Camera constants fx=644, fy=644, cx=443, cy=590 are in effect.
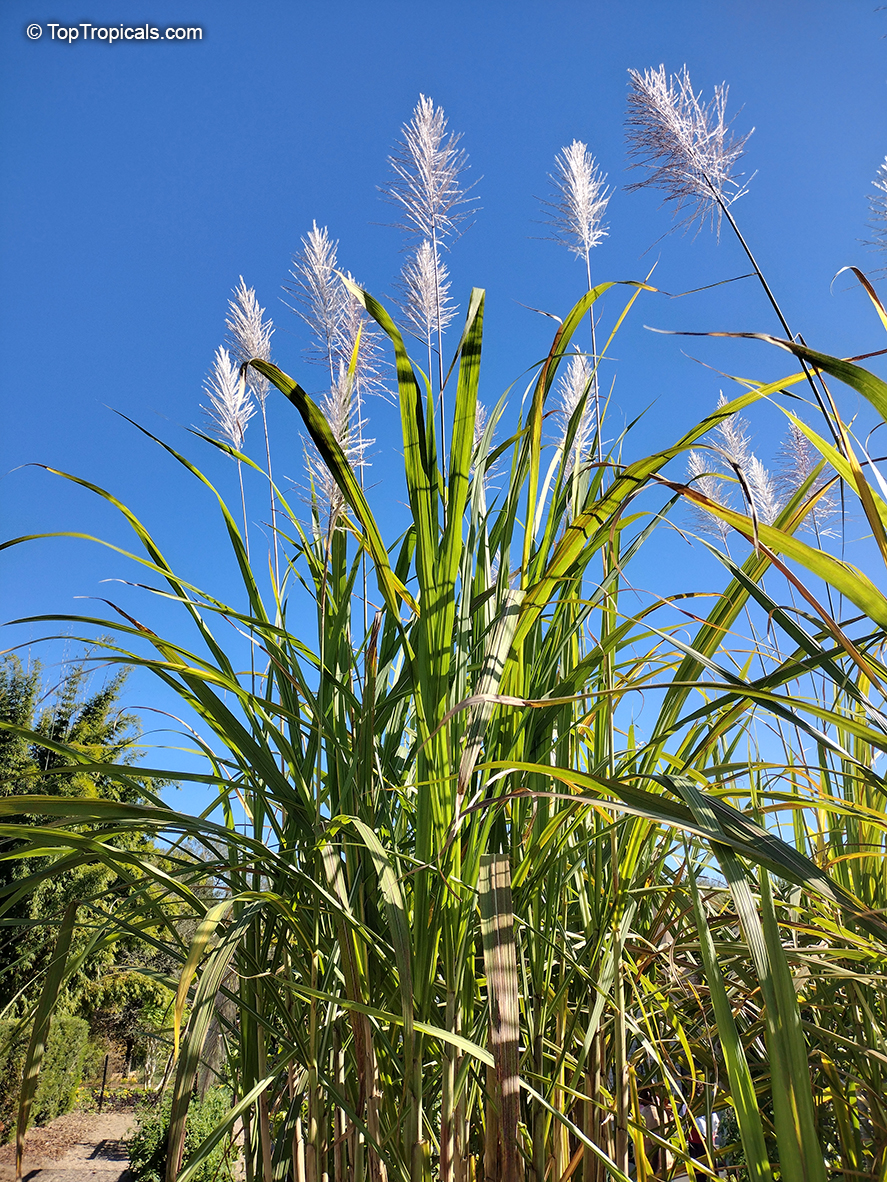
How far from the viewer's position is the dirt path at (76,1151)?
24.3 ft

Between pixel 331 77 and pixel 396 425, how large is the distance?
421 cm

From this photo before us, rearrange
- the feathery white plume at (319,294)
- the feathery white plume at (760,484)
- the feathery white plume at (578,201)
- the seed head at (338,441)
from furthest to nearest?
the feathery white plume at (760,484), the feathery white plume at (578,201), the feathery white plume at (319,294), the seed head at (338,441)

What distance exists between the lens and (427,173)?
1.07 meters

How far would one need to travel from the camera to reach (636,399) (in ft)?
3.46

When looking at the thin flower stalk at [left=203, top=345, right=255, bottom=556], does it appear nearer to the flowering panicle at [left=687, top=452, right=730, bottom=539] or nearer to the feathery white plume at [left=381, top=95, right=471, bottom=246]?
the feathery white plume at [left=381, top=95, right=471, bottom=246]

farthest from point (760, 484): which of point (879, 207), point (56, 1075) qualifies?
point (56, 1075)

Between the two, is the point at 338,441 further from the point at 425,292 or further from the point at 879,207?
the point at 879,207

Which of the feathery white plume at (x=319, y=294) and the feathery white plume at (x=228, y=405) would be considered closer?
the feathery white plume at (x=319, y=294)

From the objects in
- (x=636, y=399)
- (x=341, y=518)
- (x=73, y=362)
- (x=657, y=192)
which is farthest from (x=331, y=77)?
(x=73, y=362)

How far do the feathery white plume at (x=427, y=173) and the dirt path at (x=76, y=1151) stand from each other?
914 cm

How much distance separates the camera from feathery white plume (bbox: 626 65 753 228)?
0.98 metres

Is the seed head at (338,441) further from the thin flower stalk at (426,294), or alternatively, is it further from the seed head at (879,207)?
the seed head at (879,207)

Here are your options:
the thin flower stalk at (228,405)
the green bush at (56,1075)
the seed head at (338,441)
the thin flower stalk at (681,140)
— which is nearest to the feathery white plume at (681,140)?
the thin flower stalk at (681,140)

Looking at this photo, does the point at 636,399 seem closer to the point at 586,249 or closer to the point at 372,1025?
the point at 586,249
